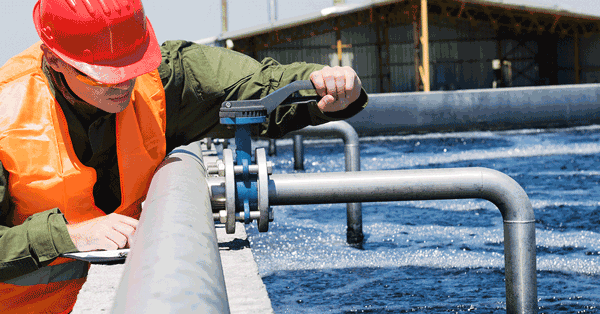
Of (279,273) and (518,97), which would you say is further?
(518,97)

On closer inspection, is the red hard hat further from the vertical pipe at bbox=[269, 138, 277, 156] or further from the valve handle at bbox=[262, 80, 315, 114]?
the vertical pipe at bbox=[269, 138, 277, 156]

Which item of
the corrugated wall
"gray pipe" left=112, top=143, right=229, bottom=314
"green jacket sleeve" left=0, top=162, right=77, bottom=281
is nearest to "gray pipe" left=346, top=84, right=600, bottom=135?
the corrugated wall

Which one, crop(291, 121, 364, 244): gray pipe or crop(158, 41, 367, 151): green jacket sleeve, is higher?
crop(158, 41, 367, 151): green jacket sleeve

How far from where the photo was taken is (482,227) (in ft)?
15.6

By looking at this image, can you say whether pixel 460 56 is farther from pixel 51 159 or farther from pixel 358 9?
pixel 51 159

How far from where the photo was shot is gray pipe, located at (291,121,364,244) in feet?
12.8

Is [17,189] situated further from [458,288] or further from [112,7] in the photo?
[458,288]

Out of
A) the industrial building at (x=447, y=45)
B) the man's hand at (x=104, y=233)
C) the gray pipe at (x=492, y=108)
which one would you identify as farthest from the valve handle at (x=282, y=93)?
the industrial building at (x=447, y=45)

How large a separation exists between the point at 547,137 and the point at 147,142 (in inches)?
446

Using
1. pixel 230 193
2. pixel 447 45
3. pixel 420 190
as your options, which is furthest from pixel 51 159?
pixel 447 45

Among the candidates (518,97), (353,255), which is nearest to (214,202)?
(353,255)

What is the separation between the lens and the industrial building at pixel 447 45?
19094mm

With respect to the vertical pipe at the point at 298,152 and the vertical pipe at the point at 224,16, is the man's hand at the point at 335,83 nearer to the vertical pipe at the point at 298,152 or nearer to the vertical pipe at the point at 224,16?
the vertical pipe at the point at 298,152

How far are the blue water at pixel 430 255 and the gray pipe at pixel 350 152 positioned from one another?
121 mm
